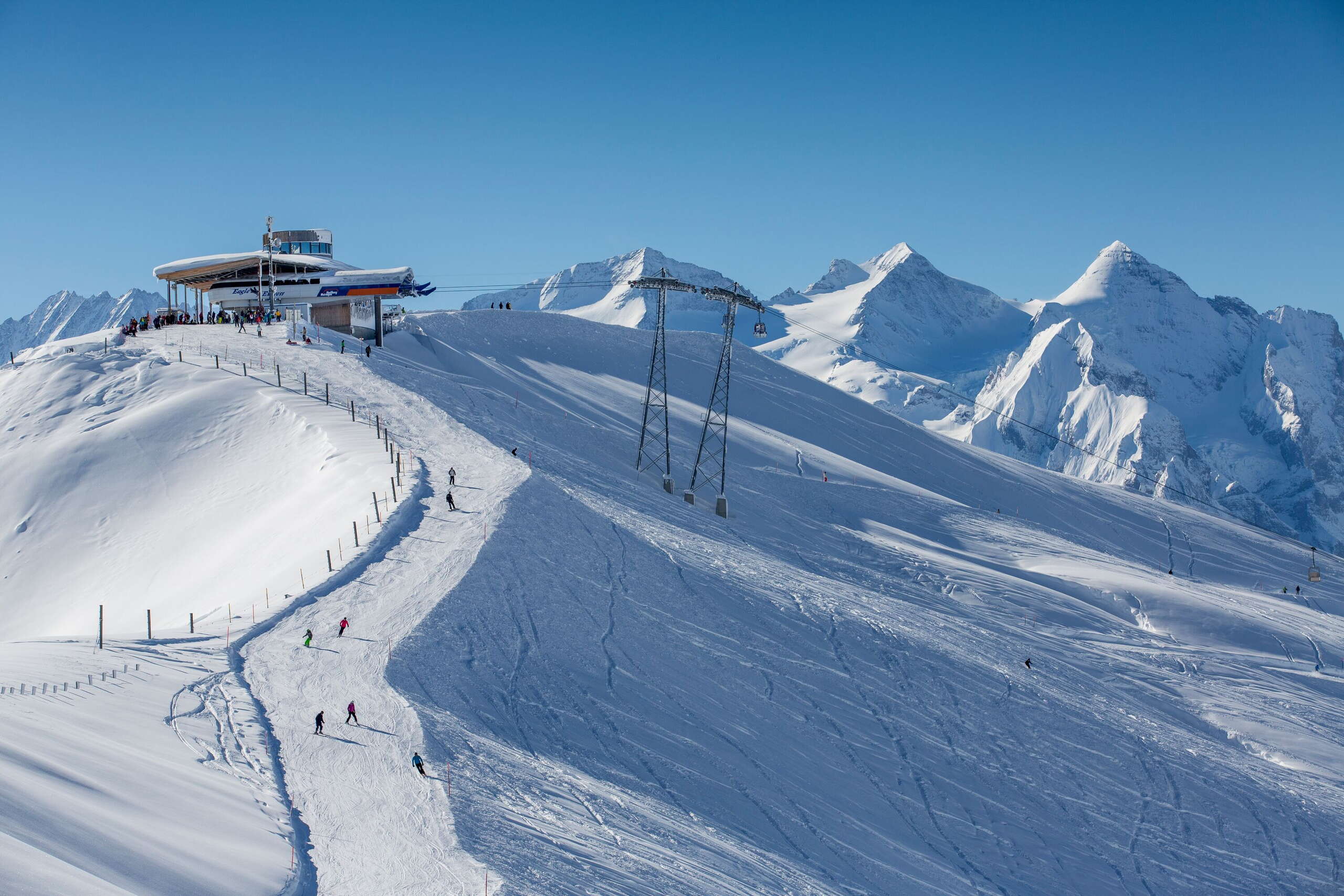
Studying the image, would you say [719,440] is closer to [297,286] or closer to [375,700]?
[297,286]

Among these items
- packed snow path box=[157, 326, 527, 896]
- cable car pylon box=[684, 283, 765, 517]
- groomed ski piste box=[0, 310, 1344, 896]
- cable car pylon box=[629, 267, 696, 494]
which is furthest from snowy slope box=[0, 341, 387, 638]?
cable car pylon box=[684, 283, 765, 517]

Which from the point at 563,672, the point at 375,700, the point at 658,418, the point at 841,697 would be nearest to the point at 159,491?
the point at 563,672

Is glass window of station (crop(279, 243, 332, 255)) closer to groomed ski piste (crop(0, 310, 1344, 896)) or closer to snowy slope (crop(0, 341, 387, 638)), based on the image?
groomed ski piste (crop(0, 310, 1344, 896))

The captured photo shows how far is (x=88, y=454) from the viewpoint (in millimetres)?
52781

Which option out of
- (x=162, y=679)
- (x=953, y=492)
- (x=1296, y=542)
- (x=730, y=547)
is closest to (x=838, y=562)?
(x=730, y=547)

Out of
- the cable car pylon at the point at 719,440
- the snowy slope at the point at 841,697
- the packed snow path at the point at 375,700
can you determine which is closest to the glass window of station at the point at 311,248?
the snowy slope at the point at 841,697

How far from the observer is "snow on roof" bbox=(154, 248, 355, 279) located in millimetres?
85312

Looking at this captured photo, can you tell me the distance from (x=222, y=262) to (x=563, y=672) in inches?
2500

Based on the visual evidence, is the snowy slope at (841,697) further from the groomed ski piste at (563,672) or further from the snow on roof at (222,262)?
the snow on roof at (222,262)

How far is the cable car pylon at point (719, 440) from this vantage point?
62156 millimetres

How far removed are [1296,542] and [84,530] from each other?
91.9 meters

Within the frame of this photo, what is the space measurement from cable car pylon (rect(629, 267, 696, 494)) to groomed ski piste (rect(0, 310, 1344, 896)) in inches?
54.1

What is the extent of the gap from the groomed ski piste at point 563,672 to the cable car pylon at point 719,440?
1441 mm

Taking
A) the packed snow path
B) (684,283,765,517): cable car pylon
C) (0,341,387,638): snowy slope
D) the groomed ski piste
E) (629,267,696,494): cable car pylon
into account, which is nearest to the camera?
the packed snow path
